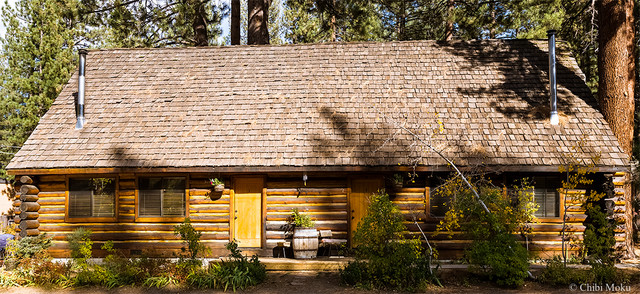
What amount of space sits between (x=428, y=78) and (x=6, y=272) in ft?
35.8

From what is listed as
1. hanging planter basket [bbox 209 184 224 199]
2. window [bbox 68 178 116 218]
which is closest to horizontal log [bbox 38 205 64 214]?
window [bbox 68 178 116 218]

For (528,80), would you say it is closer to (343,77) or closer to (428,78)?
(428,78)

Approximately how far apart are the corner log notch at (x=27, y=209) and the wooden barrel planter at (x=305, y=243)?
634cm

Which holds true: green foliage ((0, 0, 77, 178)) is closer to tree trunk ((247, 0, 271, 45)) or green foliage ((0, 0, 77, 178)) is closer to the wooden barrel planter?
tree trunk ((247, 0, 271, 45))

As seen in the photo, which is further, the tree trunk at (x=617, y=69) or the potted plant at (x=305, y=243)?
the tree trunk at (x=617, y=69)

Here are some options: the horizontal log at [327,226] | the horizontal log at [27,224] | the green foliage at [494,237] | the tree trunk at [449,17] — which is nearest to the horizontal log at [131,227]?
the horizontal log at [27,224]

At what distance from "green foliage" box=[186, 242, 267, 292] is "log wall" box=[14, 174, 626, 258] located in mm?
2068

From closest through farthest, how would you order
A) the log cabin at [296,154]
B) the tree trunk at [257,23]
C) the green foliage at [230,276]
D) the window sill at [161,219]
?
the green foliage at [230,276]
the log cabin at [296,154]
the window sill at [161,219]
the tree trunk at [257,23]

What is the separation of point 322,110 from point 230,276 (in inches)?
198

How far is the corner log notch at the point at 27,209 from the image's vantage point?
34.3ft

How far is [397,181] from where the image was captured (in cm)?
1002

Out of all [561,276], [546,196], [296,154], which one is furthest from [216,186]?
[546,196]

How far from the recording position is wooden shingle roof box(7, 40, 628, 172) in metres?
10.2

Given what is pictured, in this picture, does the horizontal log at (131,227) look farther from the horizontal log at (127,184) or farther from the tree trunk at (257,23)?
the tree trunk at (257,23)
